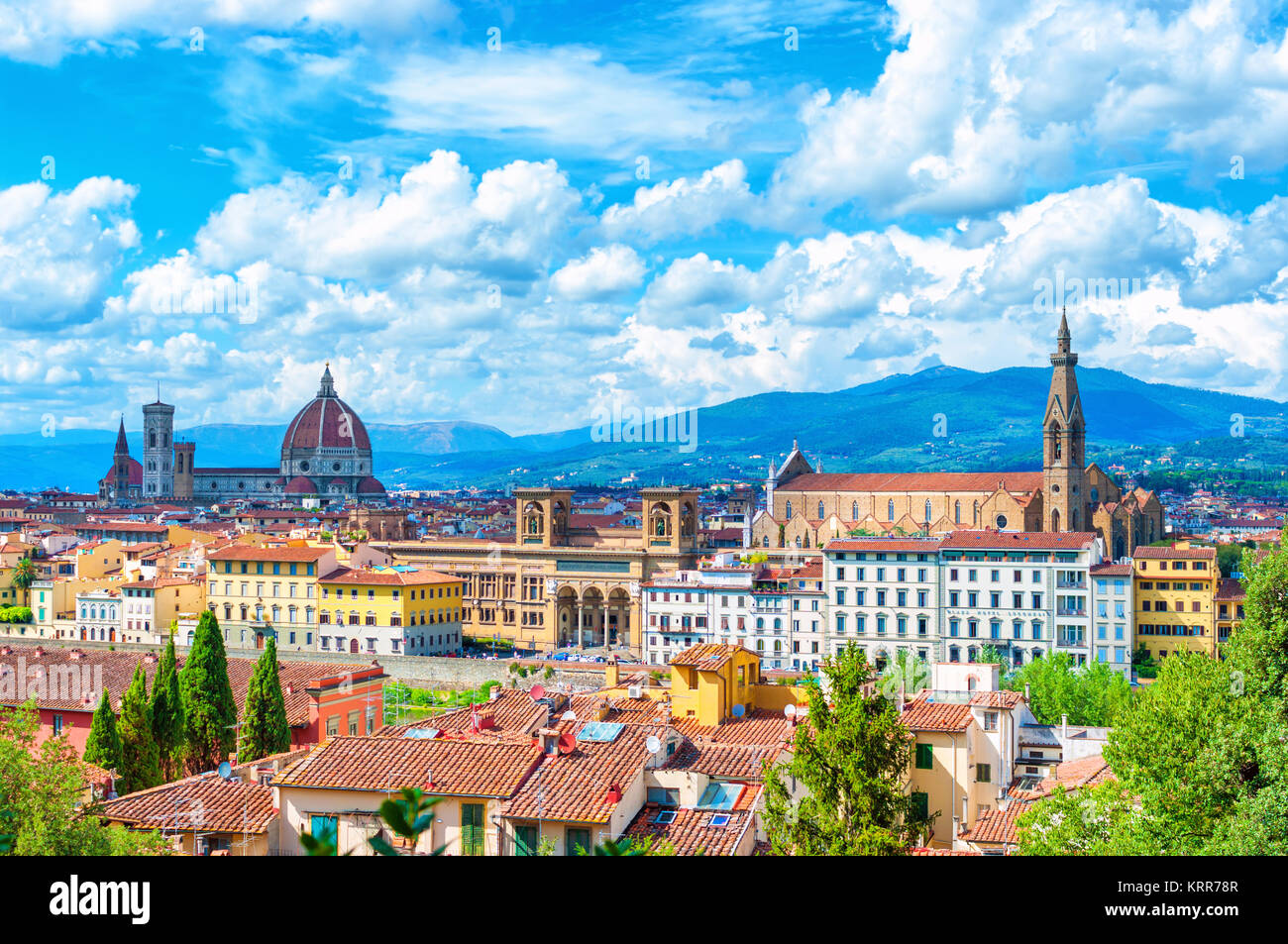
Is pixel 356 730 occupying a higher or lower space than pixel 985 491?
lower

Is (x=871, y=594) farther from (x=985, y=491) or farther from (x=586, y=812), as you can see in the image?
(x=586, y=812)

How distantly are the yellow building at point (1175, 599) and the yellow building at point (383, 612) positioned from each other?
36.8 meters

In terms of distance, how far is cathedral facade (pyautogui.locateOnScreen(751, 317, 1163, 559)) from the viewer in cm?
8794

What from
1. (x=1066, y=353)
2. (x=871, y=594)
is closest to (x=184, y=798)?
(x=871, y=594)

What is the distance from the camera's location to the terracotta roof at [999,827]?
60.1ft

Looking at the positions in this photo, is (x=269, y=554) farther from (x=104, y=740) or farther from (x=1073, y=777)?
Result: (x=1073, y=777)

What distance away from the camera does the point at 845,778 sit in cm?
1481

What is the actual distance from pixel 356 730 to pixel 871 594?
35065 mm

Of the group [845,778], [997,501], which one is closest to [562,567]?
[997,501]

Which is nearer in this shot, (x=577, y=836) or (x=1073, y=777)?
(x=577, y=836)

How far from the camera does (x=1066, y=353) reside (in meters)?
89.0

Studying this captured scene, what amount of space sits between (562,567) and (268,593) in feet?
64.6

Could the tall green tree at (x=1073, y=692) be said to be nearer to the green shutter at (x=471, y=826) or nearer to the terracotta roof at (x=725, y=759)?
the terracotta roof at (x=725, y=759)

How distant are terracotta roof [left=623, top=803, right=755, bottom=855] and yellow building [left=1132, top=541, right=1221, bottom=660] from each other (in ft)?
170
